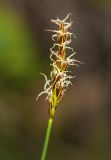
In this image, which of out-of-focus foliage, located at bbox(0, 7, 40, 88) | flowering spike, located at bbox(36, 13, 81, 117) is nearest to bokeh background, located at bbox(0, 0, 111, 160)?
out-of-focus foliage, located at bbox(0, 7, 40, 88)

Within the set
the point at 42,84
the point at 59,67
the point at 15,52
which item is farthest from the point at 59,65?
the point at 42,84

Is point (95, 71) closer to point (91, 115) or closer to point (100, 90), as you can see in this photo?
point (100, 90)

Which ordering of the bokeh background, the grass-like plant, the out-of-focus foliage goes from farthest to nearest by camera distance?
the out-of-focus foliage → the bokeh background → the grass-like plant

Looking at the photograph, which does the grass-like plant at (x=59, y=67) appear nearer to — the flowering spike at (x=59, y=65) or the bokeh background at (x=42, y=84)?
the flowering spike at (x=59, y=65)

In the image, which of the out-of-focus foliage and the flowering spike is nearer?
the flowering spike

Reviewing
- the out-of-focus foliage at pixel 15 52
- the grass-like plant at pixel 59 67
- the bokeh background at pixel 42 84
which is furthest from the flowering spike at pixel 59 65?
the out-of-focus foliage at pixel 15 52

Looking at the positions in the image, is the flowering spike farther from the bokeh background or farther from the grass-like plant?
the bokeh background

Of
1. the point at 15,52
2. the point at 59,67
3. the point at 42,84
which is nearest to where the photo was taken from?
the point at 59,67

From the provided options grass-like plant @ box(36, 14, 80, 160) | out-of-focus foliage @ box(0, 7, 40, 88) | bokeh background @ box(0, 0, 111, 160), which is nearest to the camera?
grass-like plant @ box(36, 14, 80, 160)

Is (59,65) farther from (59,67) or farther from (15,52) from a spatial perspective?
(15,52)
